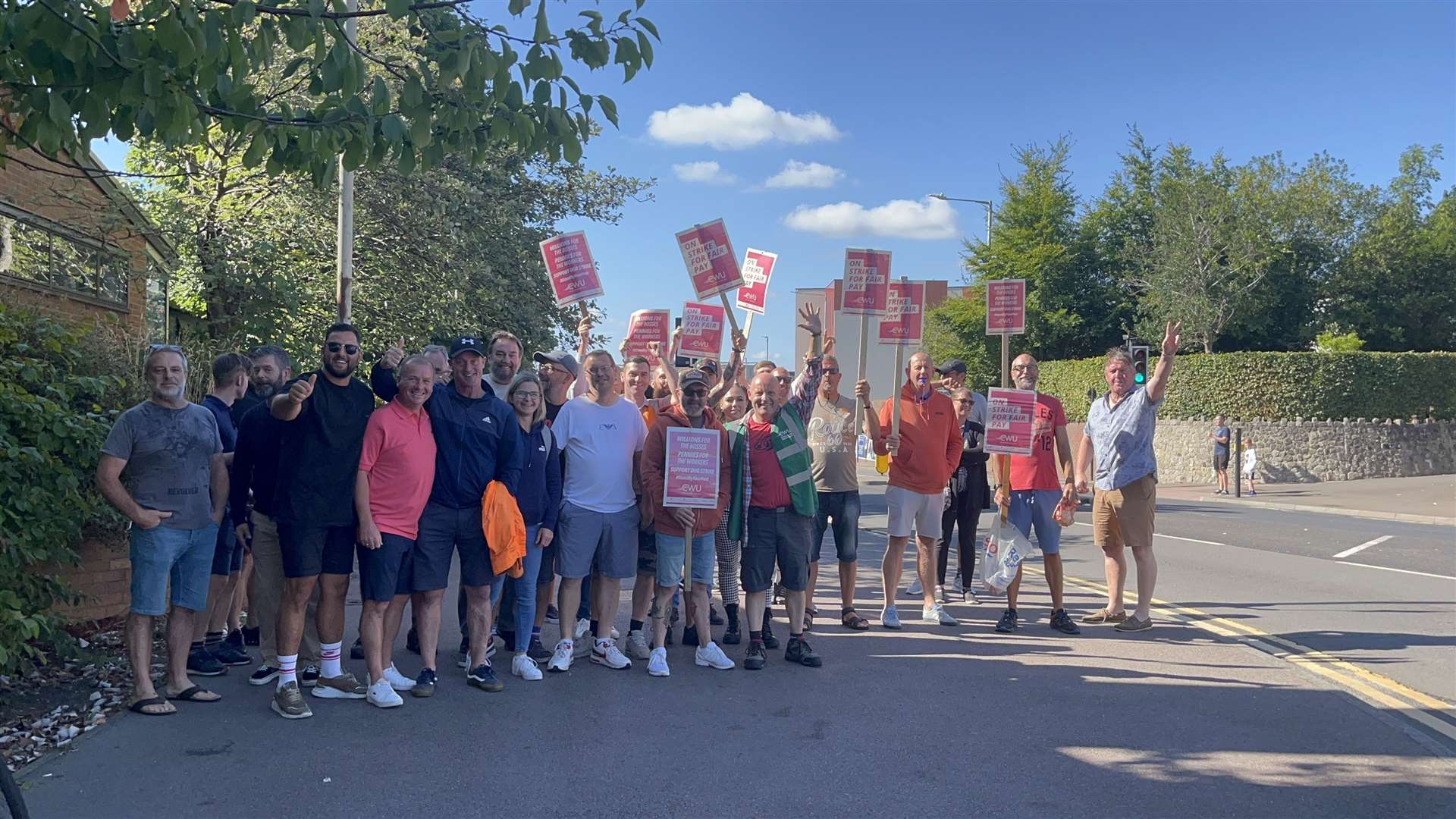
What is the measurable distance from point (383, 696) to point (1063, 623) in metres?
5.06

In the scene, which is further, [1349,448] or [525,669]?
[1349,448]

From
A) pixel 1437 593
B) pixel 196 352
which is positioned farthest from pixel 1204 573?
pixel 196 352

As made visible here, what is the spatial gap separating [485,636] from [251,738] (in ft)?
4.80

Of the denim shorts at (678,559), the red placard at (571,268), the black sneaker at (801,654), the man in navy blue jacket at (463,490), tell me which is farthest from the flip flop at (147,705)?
the red placard at (571,268)

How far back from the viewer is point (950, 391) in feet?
29.9

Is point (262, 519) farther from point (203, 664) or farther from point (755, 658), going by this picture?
point (755, 658)

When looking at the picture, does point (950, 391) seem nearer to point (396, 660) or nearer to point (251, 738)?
point (396, 660)

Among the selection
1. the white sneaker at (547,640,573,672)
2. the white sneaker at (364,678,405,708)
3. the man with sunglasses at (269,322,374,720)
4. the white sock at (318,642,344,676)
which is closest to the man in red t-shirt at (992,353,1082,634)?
the white sneaker at (547,640,573,672)

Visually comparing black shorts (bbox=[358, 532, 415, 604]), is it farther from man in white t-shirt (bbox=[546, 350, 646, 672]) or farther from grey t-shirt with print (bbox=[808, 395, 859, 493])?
grey t-shirt with print (bbox=[808, 395, 859, 493])

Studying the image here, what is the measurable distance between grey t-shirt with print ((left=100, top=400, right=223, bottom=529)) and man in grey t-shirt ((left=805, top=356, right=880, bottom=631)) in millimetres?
4177

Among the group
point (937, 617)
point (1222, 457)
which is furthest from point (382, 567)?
point (1222, 457)

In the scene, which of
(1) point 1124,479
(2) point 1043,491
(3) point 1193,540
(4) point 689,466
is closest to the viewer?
(4) point 689,466

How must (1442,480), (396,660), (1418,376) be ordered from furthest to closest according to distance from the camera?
(1418,376)
(1442,480)
(396,660)

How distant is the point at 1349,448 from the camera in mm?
29438
